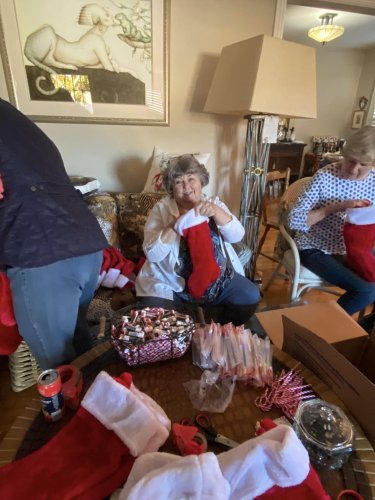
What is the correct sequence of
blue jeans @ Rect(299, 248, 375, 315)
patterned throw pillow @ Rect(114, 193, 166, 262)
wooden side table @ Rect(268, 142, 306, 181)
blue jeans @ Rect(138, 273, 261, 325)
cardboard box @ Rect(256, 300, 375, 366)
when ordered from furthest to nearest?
wooden side table @ Rect(268, 142, 306, 181) < patterned throw pillow @ Rect(114, 193, 166, 262) < blue jeans @ Rect(299, 248, 375, 315) < blue jeans @ Rect(138, 273, 261, 325) < cardboard box @ Rect(256, 300, 375, 366)

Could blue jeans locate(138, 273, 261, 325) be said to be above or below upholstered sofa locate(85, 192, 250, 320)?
below

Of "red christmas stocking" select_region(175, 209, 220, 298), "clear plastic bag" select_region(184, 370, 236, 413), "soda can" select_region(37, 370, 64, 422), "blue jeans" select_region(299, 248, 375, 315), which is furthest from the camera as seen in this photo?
"blue jeans" select_region(299, 248, 375, 315)

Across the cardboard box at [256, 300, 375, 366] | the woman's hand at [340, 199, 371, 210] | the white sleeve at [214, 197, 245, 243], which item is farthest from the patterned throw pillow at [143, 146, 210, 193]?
the cardboard box at [256, 300, 375, 366]

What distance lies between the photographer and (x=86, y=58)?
1.84 meters

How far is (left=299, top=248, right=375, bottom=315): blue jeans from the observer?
5.11ft

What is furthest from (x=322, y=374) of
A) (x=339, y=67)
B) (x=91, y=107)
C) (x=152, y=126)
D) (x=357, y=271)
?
(x=339, y=67)

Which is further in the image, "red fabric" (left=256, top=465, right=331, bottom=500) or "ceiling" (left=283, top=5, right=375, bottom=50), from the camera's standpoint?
"ceiling" (left=283, top=5, right=375, bottom=50)

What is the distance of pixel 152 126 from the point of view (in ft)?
6.83

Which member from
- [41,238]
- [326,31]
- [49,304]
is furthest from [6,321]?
[326,31]

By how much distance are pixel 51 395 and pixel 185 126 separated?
76.6 inches

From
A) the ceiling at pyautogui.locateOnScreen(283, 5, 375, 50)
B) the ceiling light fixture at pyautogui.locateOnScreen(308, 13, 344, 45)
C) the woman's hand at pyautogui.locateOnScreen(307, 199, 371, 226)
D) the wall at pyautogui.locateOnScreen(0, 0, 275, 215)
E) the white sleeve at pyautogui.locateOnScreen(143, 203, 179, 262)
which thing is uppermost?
the ceiling at pyautogui.locateOnScreen(283, 5, 375, 50)

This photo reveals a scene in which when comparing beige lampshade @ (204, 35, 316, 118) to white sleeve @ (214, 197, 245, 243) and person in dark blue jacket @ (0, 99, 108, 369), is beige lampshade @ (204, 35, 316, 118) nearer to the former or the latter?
white sleeve @ (214, 197, 245, 243)

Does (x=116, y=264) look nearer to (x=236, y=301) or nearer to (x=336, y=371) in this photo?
(x=236, y=301)

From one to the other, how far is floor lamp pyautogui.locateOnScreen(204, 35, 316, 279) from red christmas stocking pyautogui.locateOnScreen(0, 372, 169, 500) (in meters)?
1.48
